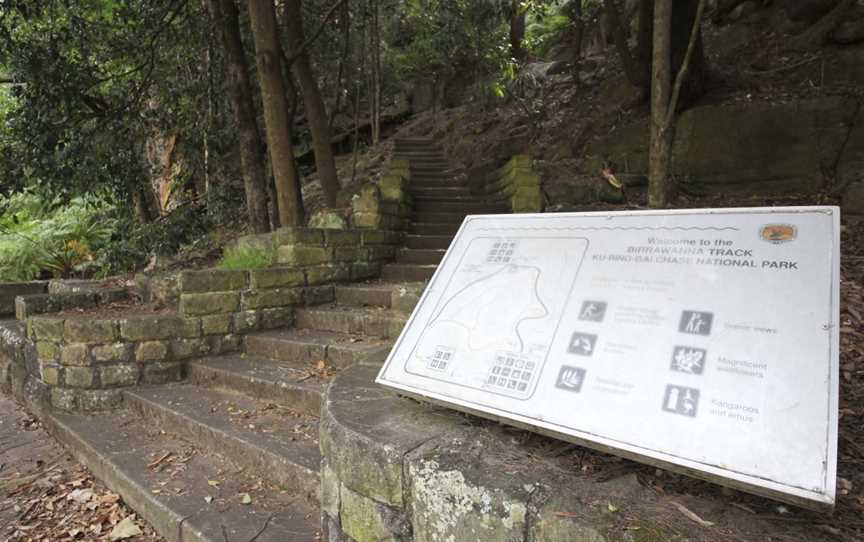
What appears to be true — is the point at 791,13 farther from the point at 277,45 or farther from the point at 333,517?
the point at 333,517

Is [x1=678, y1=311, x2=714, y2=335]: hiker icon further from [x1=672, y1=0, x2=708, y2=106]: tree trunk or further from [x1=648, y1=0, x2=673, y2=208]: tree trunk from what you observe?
[x1=672, y1=0, x2=708, y2=106]: tree trunk

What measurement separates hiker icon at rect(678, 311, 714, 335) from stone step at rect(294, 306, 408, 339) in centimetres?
225

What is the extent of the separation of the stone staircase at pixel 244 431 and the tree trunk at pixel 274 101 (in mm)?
1497

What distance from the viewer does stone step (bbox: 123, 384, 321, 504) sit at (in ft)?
7.87

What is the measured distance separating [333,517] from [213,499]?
962 mm

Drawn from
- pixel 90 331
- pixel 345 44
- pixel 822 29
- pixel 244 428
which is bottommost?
pixel 244 428

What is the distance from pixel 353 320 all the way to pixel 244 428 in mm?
1220

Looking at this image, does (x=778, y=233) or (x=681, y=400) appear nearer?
(x=681, y=400)

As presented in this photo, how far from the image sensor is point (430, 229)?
6.02 meters

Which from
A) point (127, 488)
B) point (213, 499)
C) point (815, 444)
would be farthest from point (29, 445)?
point (815, 444)

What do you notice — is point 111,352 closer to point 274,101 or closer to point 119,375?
point 119,375

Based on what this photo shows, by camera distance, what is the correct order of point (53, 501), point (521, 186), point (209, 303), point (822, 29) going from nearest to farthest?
point (53, 501) < point (209, 303) < point (521, 186) < point (822, 29)

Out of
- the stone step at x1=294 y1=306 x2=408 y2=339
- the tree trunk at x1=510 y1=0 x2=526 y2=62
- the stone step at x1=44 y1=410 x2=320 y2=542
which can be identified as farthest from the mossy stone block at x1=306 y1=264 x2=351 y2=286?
the tree trunk at x1=510 y1=0 x2=526 y2=62

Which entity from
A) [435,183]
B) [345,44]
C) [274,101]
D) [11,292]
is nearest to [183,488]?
[274,101]
